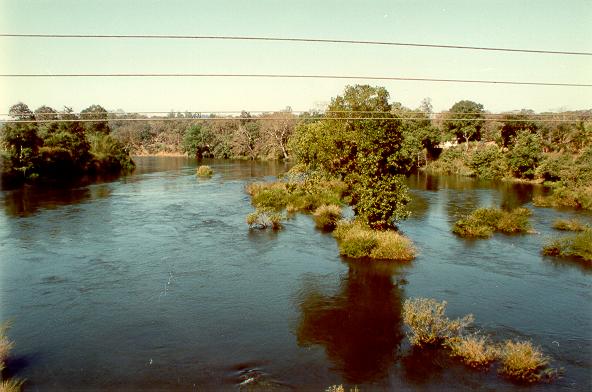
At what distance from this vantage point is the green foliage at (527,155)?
6915 centimetres

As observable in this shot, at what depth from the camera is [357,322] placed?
71.1 ft

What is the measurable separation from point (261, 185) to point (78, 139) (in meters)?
42.0

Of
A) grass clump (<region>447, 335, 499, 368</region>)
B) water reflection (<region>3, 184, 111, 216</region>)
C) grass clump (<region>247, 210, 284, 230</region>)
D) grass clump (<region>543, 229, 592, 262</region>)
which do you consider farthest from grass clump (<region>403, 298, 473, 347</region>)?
water reflection (<region>3, 184, 111, 216</region>)

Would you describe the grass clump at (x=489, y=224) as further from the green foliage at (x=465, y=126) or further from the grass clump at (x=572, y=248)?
the green foliage at (x=465, y=126)

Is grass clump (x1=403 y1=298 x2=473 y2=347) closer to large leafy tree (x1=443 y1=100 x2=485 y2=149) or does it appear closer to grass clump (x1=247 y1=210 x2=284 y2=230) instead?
grass clump (x1=247 y1=210 x2=284 y2=230)

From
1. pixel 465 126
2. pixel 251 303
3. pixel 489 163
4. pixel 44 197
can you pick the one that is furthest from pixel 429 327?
pixel 465 126

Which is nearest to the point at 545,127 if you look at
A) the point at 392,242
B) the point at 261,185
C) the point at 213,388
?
the point at 261,185

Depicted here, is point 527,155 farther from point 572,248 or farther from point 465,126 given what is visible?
point 572,248

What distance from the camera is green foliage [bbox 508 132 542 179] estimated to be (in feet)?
227

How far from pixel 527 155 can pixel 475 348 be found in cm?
6114

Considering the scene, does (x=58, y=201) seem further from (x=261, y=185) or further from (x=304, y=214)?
(x=304, y=214)

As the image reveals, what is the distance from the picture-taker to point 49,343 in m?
19.4

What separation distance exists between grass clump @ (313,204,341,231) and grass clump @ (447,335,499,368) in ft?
68.0

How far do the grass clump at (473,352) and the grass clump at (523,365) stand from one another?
51 cm
